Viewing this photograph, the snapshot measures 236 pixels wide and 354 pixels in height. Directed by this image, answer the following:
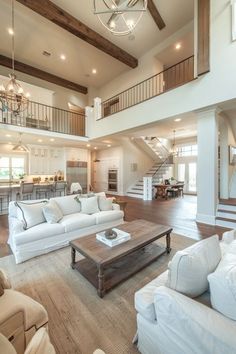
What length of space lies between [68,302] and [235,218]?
4254mm

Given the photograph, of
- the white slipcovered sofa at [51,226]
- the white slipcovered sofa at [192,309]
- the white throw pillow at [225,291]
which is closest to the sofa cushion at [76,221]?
the white slipcovered sofa at [51,226]

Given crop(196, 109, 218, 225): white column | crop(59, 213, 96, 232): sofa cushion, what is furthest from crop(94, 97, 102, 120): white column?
crop(59, 213, 96, 232): sofa cushion

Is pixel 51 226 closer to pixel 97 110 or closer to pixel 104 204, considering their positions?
pixel 104 204

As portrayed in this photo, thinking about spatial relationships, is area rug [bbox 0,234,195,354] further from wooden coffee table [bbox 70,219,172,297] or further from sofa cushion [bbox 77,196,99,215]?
sofa cushion [bbox 77,196,99,215]

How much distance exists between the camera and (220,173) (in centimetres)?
601

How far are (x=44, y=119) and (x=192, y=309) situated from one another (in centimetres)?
862

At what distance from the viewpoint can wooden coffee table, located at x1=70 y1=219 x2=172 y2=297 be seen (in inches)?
77.0

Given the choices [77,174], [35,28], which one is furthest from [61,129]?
[35,28]

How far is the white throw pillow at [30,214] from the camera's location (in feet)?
9.49

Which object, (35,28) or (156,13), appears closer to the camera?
(156,13)

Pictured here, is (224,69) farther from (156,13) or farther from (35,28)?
(35,28)

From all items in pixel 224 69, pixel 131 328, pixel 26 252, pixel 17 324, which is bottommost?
pixel 131 328

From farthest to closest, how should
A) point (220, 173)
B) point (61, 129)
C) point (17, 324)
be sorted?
point (61, 129)
point (220, 173)
point (17, 324)

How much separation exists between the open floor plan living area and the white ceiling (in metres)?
0.05
